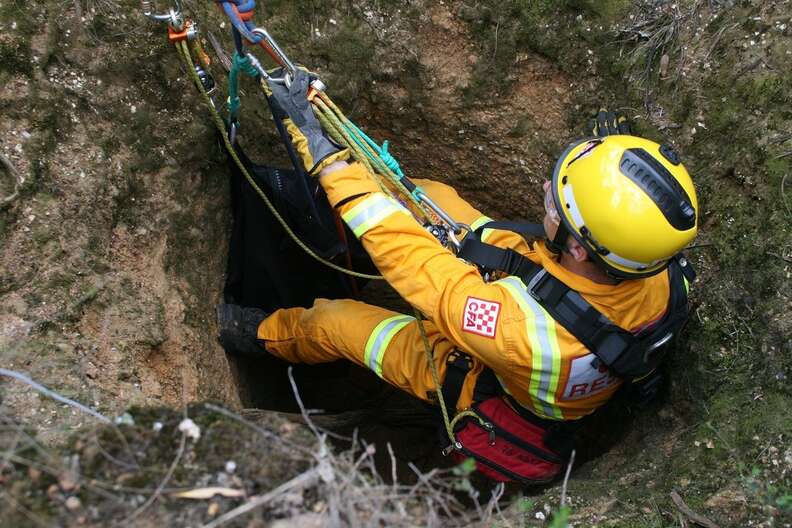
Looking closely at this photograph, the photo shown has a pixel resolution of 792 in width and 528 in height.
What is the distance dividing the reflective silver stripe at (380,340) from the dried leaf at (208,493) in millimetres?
1513

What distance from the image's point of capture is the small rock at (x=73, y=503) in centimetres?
132

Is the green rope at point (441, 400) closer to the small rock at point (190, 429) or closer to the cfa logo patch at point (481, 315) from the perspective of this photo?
the cfa logo patch at point (481, 315)

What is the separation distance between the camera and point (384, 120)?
349cm

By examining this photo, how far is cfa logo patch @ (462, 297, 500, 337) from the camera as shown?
2.20m

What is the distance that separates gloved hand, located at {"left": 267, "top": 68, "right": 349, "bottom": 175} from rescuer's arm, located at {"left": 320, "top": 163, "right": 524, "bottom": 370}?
64 millimetres

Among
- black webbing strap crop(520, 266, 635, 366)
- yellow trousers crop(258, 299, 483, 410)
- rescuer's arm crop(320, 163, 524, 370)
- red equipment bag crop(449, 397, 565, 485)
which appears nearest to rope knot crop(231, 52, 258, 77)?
rescuer's arm crop(320, 163, 524, 370)

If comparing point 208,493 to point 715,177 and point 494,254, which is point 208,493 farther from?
point 715,177

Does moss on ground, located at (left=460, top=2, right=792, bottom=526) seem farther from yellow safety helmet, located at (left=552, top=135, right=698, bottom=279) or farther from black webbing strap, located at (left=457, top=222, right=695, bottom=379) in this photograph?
yellow safety helmet, located at (left=552, top=135, right=698, bottom=279)

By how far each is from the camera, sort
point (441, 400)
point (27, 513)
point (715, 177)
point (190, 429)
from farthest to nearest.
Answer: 1. point (715, 177)
2. point (441, 400)
3. point (190, 429)
4. point (27, 513)

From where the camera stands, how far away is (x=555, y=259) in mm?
2406

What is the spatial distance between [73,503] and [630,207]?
1.84 metres

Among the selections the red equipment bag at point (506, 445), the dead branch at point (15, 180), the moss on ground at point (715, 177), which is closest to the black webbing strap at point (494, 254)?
the red equipment bag at point (506, 445)

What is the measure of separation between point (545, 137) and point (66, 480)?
2.77 meters

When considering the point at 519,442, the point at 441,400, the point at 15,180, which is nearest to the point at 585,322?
the point at 441,400
